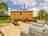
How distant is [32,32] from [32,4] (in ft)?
0.73

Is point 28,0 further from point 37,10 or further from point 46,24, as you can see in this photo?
point 46,24

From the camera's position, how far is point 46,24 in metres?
0.92

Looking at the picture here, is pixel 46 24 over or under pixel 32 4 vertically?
under

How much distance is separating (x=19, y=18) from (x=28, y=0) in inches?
6.3

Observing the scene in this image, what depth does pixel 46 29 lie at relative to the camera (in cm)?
91

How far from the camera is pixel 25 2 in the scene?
2.98ft

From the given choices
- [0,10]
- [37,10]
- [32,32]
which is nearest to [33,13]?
[37,10]

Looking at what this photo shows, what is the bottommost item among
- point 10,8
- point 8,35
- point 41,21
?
point 8,35

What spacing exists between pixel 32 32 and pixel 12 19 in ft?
0.62

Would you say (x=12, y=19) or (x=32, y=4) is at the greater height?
(x=32, y=4)

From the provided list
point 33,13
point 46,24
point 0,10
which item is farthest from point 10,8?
point 46,24

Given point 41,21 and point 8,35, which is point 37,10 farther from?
point 8,35

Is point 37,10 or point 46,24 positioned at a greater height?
point 37,10

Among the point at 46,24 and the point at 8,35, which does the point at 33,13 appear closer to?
the point at 46,24
